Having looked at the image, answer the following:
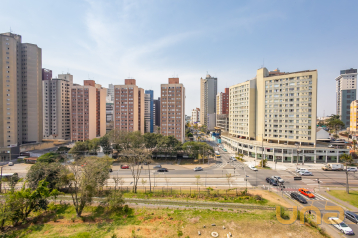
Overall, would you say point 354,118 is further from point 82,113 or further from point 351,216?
point 82,113

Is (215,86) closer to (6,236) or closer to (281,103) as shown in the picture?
(281,103)

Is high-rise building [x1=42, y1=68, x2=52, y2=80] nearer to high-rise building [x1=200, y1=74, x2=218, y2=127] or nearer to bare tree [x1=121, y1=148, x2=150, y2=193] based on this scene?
bare tree [x1=121, y1=148, x2=150, y2=193]

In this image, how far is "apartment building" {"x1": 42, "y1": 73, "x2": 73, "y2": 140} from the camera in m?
77.6

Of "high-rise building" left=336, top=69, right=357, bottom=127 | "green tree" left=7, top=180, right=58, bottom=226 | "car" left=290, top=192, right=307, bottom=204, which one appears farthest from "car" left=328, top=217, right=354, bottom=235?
"high-rise building" left=336, top=69, right=357, bottom=127

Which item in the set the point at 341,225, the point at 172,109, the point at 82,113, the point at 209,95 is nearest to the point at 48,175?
the point at 341,225

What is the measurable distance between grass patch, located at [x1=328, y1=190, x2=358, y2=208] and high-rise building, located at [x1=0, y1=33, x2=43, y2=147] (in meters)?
83.4

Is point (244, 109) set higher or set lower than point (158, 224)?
higher

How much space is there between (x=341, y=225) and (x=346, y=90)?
12868 centimetres

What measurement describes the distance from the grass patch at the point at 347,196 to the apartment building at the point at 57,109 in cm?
9069

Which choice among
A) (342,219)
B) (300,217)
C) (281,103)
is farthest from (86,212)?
(281,103)

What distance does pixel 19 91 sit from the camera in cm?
6097

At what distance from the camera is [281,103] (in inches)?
2085

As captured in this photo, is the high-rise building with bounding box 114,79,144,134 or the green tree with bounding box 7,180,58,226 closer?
the green tree with bounding box 7,180,58,226

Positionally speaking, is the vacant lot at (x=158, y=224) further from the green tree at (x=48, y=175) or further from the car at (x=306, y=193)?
the car at (x=306, y=193)
